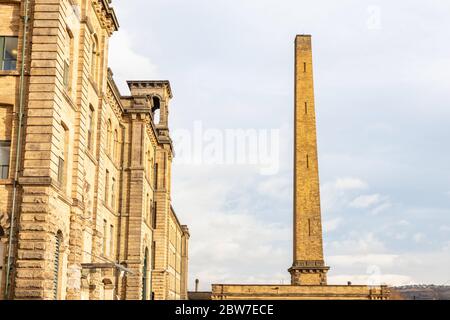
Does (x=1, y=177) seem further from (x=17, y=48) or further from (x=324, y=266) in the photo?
(x=324, y=266)

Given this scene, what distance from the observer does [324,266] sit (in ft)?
168

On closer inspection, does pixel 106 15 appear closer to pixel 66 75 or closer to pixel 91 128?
pixel 91 128

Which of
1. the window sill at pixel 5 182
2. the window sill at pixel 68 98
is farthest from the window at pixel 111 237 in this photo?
the window sill at pixel 5 182

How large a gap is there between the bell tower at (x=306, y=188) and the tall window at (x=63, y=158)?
3103cm

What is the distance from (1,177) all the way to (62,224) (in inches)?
104

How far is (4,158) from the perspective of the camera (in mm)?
20172

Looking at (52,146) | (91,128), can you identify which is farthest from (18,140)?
(91,128)

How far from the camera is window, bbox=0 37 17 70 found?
2081cm

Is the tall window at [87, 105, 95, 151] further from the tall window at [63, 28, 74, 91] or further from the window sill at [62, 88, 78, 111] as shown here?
the tall window at [63, 28, 74, 91]

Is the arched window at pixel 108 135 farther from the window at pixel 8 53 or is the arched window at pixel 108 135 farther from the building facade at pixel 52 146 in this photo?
the window at pixel 8 53

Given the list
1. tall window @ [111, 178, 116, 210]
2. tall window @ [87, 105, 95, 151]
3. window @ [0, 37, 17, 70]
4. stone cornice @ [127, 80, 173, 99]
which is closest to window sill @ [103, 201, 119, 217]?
tall window @ [111, 178, 116, 210]

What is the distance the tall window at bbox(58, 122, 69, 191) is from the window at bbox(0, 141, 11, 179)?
2.35m

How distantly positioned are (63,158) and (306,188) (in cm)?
3159
